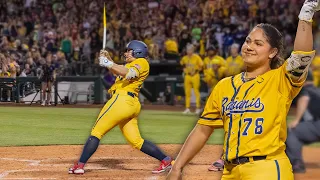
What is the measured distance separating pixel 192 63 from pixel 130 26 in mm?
7427

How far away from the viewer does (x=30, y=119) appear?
16.9 metres

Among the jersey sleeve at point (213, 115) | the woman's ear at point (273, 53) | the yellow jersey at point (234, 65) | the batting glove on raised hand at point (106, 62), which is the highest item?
the woman's ear at point (273, 53)

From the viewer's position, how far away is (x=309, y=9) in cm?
379

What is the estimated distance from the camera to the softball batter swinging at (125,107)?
8.55 metres

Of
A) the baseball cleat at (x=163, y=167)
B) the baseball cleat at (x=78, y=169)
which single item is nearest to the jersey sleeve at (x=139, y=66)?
the baseball cleat at (x=163, y=167)

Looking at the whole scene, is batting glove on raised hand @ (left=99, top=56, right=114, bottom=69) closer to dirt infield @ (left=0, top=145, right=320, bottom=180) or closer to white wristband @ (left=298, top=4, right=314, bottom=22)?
dirt infield @ (left=0, top=145, right=320, bottom=180)

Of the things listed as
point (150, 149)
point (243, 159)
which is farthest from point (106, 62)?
point (243, 159)

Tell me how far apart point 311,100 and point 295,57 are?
4.30 meters

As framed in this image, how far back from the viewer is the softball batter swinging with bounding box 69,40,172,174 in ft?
28.0

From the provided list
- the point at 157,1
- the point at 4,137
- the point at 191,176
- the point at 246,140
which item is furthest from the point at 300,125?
the point at 157,1

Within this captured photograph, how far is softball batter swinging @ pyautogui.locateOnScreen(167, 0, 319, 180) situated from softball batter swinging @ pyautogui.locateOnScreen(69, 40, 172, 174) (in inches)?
169

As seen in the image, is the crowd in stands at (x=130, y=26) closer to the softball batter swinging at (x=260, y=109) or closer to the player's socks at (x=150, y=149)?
the player's socks at (x=150, y=149)

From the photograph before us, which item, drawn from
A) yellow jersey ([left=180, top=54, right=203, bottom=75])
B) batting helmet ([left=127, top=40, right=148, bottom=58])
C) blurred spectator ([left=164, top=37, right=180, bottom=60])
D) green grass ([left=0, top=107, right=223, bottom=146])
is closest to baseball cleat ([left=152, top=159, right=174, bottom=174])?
batting helmet ([left=127, top=40, right=148, bottom=58])

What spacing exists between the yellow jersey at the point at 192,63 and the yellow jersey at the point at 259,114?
15161 millimetres
